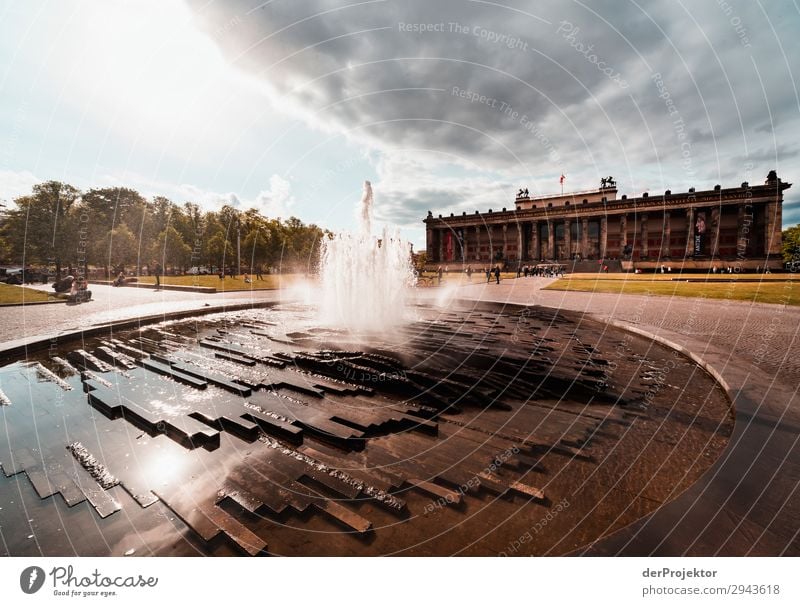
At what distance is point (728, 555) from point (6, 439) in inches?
329

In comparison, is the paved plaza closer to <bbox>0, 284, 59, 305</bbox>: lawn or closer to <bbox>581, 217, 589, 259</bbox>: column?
<bbox>0, 284, 59, 305</bbox>: lawn

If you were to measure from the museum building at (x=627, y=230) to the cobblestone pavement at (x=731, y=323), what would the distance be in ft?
150

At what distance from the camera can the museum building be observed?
5756cm

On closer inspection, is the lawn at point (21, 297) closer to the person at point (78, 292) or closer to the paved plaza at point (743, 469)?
the person at point (78, 292)

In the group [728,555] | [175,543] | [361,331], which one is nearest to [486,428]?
[728,555]

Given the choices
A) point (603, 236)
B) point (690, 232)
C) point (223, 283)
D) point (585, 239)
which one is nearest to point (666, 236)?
point (690, 232)

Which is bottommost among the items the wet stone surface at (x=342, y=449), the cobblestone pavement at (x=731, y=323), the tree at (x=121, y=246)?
the wet stone surface at (x=342, y=449)

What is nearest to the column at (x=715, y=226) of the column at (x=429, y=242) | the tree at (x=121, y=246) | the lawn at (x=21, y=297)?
the column at (x=429, y=242)

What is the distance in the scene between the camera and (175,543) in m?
2.92

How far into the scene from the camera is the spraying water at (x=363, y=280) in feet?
49.2

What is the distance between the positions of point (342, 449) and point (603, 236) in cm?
8020

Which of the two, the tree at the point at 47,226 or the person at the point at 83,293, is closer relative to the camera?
the person at the point at 83,293

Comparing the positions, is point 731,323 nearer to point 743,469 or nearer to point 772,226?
point 743,469

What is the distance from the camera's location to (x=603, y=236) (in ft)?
230
